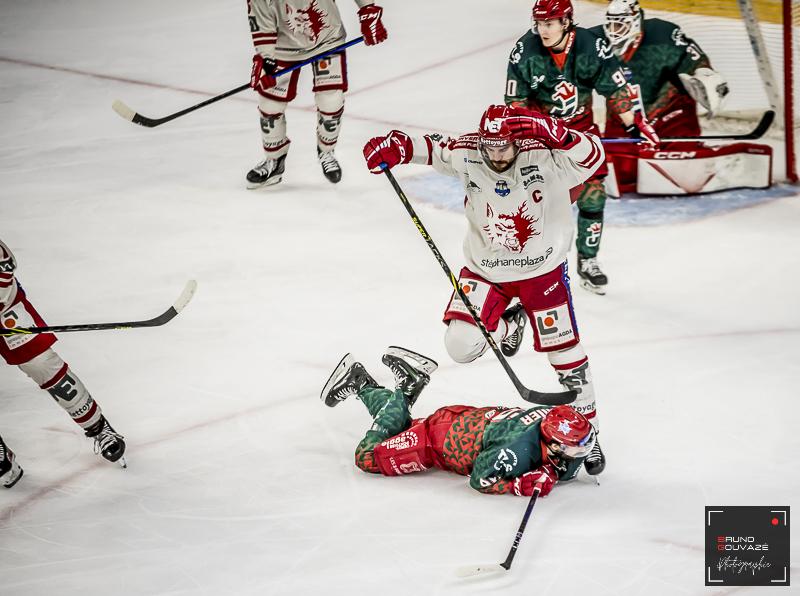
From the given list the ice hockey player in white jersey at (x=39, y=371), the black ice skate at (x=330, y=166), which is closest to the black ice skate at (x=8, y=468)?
the ice hockey player in white jersey at (x=39, y=371)

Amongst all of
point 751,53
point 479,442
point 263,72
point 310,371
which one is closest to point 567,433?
point 479,442

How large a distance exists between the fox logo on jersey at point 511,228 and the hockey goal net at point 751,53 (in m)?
2.78

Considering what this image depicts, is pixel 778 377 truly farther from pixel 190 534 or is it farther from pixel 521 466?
pixel 190 534

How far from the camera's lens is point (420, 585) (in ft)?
9.95

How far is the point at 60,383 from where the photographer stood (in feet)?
11.9

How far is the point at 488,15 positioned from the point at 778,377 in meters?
5.21

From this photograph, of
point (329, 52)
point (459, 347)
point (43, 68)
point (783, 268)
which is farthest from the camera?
point (43, 68)

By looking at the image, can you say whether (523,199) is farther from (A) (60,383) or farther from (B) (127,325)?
(A) (60,383)

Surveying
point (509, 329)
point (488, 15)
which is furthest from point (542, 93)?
point (488, 15)

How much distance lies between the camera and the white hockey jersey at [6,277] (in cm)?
346

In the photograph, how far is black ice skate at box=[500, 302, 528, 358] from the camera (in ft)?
12.7

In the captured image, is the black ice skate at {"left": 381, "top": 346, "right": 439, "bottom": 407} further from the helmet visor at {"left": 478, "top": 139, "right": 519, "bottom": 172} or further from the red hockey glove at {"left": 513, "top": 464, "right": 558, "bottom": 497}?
the helmet visor at {"left": 478, "top": 139, "right": 519, "bottom": 172}

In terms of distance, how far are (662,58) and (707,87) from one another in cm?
27

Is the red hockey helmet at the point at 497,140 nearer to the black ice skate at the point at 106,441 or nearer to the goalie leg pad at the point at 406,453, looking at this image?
the goalie leg pad at the point at 406,453
